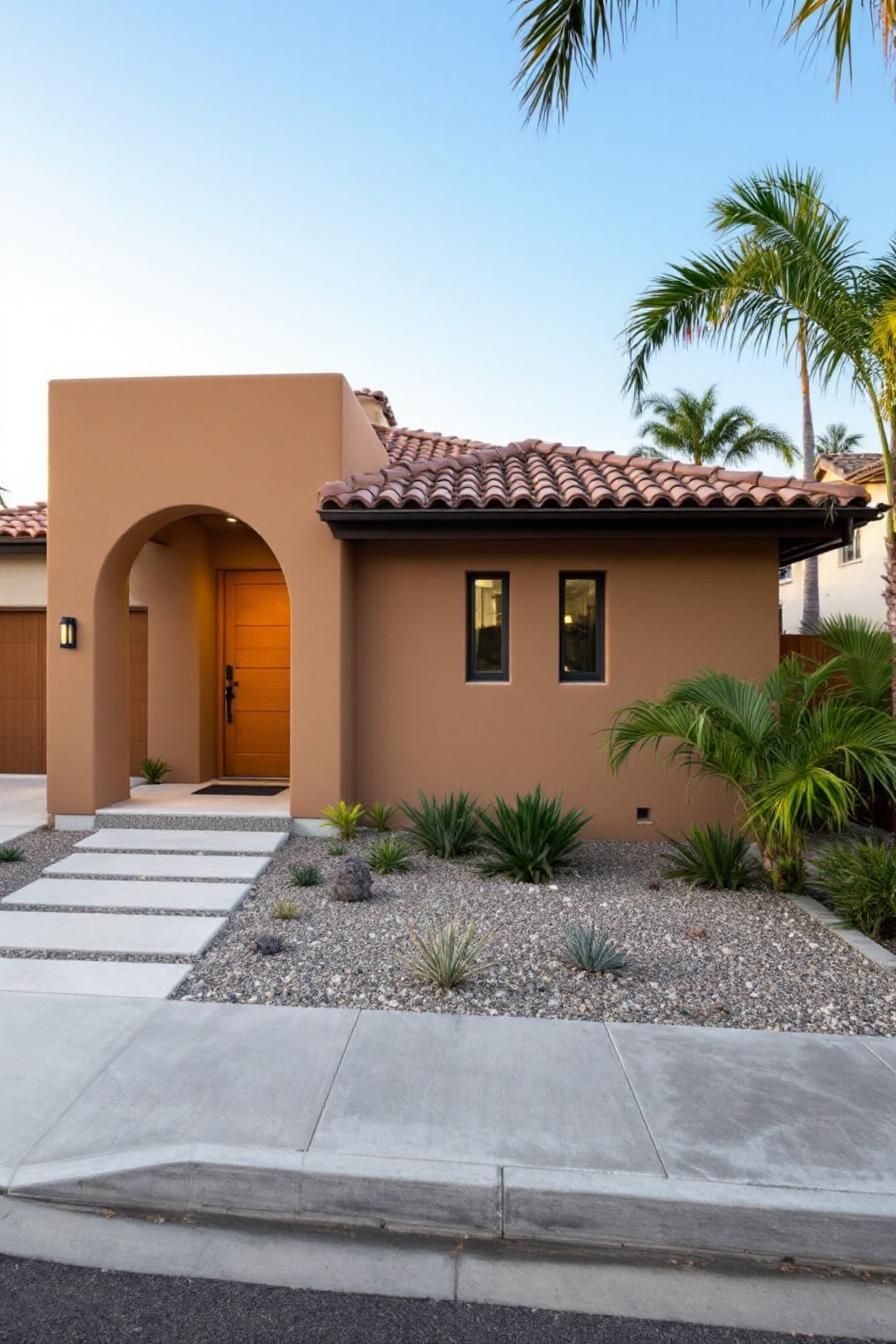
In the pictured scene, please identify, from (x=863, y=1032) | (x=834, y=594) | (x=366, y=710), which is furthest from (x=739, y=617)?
(x=834, y=594)

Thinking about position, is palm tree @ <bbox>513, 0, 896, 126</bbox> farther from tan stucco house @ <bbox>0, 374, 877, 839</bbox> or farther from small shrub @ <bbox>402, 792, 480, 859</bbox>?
small shrub @ <bbox>402, 792, 480, 859</bbox>

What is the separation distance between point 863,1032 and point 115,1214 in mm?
3843

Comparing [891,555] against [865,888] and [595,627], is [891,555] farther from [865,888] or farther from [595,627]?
[595,627]

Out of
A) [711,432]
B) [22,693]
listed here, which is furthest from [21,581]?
[711,432]

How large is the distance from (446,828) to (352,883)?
1715 mm

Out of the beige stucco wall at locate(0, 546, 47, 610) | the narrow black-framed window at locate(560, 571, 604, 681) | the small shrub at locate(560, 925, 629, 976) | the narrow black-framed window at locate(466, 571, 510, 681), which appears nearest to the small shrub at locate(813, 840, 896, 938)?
the small shrub at locate(560, 925, 629, 976)

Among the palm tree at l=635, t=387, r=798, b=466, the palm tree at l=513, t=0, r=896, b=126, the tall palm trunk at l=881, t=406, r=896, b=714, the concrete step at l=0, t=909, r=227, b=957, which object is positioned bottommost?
the concrete step at l=0, t=909, r=227, b=957

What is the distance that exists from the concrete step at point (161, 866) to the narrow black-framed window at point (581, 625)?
162 inches

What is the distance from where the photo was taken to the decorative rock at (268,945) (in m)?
5.23

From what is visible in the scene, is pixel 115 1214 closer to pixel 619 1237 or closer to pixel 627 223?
pixel 619 1237

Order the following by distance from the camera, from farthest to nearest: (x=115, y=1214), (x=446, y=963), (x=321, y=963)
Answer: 1. (x=321, y=963)
2. (x=446, y=963)
3. (x=115, y=1214)

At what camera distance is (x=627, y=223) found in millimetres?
12648

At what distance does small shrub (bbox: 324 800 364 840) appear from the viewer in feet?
26.7

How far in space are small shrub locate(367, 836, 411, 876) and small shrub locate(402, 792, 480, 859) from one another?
0.45 m
